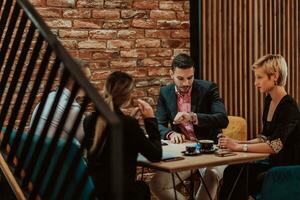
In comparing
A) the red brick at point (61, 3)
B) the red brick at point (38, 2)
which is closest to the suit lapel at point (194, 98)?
the red brick at point (61, 3)

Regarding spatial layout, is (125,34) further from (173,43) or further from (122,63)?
(173,43)

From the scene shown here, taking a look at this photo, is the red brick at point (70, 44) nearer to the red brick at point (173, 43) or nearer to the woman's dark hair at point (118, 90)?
the red brick at point (173, 43)

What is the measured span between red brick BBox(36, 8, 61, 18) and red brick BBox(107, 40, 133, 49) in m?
0.50

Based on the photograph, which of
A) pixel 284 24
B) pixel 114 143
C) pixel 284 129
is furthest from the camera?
pixel 284 24

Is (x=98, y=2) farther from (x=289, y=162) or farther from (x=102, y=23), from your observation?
(x=289, y=162)

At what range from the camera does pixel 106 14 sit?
14.7ft

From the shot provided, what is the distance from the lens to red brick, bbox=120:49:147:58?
4558mm

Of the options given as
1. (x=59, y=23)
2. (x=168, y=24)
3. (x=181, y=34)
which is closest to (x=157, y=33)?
(x=168, y=24)

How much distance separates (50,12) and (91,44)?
43 centimetres

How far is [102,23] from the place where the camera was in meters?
4.46

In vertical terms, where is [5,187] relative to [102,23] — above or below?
below

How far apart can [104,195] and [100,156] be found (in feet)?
0.70

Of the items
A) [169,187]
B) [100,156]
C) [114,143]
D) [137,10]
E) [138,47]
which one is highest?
[137,10]

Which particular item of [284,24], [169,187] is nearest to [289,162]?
[169,187]
